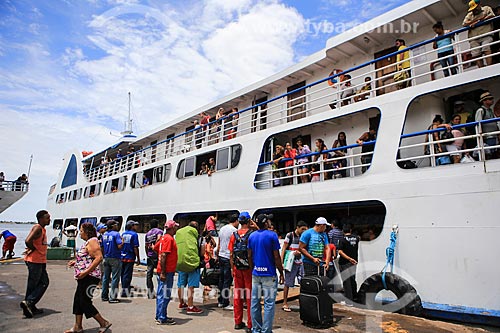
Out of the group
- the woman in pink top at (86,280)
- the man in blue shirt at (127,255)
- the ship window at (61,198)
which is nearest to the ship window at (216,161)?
the man in blue shirt at (127,255)

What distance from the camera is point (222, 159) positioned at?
39.7ft

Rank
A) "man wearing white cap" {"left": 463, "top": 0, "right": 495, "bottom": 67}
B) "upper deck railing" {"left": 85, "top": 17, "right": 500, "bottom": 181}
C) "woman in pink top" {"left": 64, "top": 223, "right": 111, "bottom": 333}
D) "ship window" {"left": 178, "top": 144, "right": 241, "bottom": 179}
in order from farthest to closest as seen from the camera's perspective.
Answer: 1. "ship window" {"left": 178, "top": 144, "right": 241, "bottom": 179}
2. "upper deck railing" {"left": 85, "top": 17, "right": 500, "bottom": 181}
3. "man wearing white cap" {"left": 463, "top": 0, "right": 495, "bottom": 67}
4. "woman in pink top" {"left": 64, "top": 223, "right": 111, "bottom": 333}

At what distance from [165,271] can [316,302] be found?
2.49 m

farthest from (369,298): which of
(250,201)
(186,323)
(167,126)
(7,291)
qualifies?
(167,126)

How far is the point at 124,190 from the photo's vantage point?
18.1 metres

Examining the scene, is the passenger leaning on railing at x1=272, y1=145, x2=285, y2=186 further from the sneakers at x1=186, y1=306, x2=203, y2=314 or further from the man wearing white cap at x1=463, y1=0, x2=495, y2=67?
the man wearing white cap at x1=463, y1=0, x2=495, y2=67

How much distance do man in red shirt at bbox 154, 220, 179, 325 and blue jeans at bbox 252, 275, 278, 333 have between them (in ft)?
5.16

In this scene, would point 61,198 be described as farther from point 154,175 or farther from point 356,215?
point 356,215

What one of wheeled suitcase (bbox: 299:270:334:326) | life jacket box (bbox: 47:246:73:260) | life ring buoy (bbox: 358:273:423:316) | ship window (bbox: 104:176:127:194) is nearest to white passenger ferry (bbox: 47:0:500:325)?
life ring buoy (bbox: 358:273:423:316)

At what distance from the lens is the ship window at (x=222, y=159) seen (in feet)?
38.8

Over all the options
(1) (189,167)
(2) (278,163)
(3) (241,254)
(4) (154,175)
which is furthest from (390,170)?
(4) (154,175)

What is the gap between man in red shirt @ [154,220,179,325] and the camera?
5.70 metres

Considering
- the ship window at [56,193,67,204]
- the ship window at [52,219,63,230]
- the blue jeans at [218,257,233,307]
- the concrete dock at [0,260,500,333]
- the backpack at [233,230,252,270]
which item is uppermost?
the ship window at [56,193,67,204]

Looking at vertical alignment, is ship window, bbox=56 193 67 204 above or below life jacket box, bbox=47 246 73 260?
above
